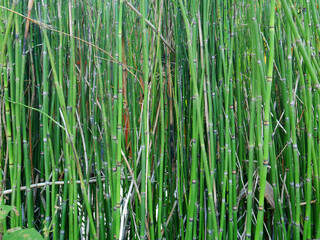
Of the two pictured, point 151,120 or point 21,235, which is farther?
point 151,120

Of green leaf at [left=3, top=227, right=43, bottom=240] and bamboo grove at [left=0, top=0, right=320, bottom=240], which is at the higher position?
bamboo grove at [left=0, top=0, right=320, bottom=240]

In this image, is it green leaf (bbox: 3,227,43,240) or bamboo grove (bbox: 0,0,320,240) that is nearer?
green leaf (bbox: 3,227,43,240)

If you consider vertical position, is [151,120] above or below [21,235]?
above

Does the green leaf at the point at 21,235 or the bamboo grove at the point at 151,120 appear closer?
the green leaf at the point at 21,235

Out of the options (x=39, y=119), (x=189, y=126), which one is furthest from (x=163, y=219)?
(x=39, y=119)

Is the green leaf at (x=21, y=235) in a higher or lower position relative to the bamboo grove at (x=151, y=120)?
lower

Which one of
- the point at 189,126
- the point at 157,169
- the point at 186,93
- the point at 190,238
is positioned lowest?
the point at 190,238

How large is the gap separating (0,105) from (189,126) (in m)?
0.63

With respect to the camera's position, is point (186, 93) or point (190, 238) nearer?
point (190, 238)

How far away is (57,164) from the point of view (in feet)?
3.50

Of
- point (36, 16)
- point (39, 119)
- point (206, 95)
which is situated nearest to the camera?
point (206, 95)

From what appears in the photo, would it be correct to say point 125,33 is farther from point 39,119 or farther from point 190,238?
point 190,238

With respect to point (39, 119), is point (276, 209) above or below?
below

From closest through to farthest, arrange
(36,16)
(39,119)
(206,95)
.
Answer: (206,95)
(36,16)
(39,119)
